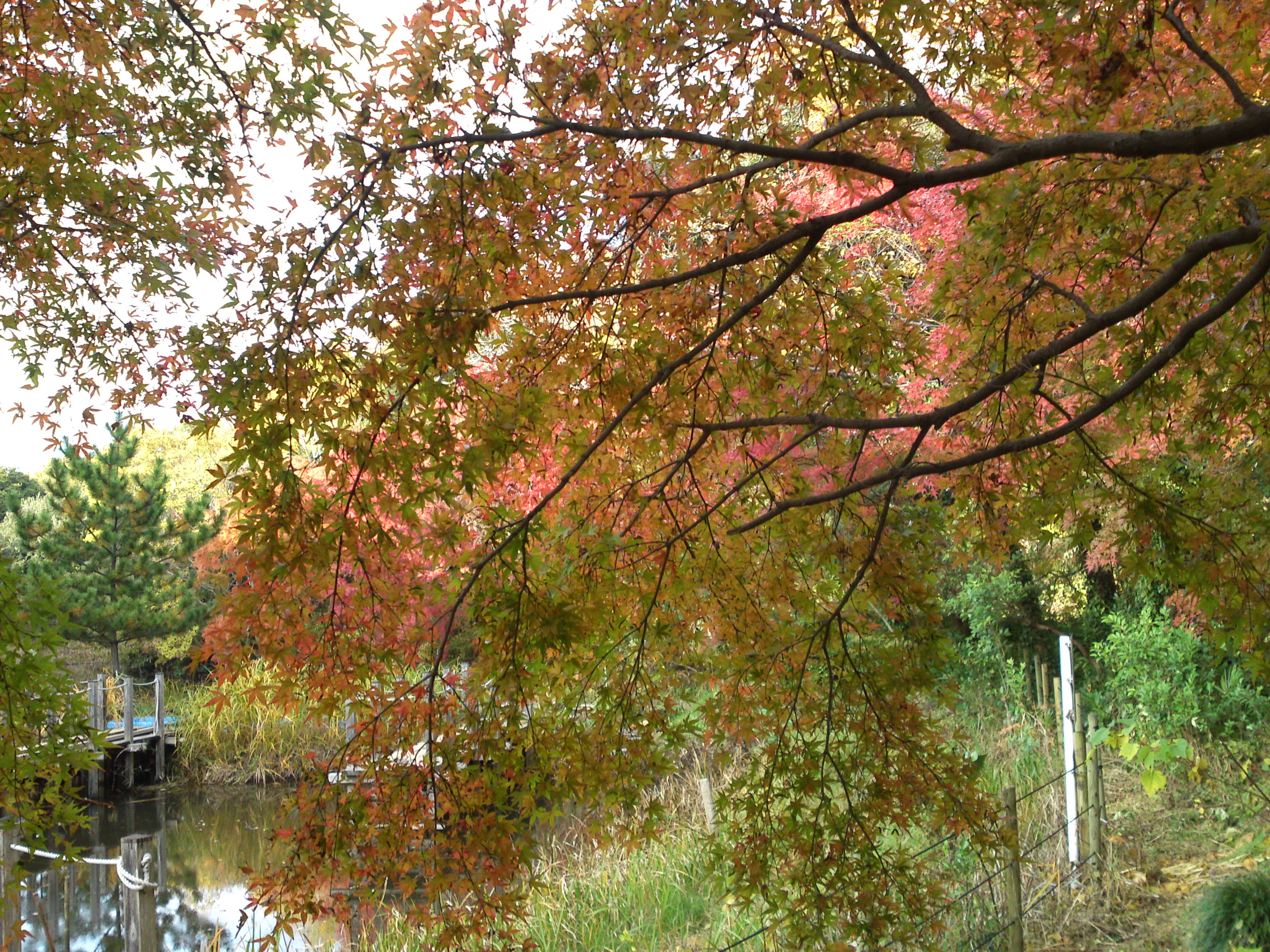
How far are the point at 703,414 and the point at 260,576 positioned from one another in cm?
152

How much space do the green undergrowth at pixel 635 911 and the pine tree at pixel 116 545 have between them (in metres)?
8.49

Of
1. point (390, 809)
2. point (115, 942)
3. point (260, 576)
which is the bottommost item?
point (115, 942)

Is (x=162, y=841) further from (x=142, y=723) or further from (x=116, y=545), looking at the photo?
(x=116, y=545)

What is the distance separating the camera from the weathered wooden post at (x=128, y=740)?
11648 millimetres

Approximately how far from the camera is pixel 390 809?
7.16 feet

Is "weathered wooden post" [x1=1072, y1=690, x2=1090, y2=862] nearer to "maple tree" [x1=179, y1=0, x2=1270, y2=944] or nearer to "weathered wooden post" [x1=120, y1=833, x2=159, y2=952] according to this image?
"maple tree" [x1=179, y1=0, x2=1270, y2=944]

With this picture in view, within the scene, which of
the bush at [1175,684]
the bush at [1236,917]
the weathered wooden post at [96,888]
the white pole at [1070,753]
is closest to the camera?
the bush at [1236,917]

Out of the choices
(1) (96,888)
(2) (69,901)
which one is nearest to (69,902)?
(2) (69,901)

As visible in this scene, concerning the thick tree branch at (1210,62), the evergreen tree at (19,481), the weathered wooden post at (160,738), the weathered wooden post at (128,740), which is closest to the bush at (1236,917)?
the thick tree branch at (1210,62)

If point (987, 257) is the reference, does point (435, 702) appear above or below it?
below

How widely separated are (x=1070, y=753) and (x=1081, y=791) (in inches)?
7.8

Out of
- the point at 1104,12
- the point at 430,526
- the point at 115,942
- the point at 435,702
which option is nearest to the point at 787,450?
the point at 430,526

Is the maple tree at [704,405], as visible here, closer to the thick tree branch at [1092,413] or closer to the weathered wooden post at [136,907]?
the thick tree branch at [1092,413]

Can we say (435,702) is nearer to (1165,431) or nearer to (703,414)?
(703,414)
